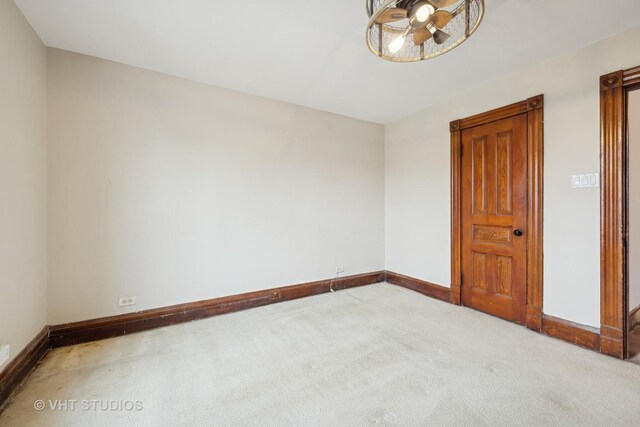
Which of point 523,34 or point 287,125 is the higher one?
point 523,34

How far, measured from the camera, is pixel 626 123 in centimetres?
213

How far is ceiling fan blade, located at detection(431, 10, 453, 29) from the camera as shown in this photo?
145 centimetres

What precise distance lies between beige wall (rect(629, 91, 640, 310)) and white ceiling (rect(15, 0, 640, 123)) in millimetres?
856

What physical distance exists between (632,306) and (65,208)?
5309 mm

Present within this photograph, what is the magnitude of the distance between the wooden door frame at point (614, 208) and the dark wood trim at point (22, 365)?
4.19 m

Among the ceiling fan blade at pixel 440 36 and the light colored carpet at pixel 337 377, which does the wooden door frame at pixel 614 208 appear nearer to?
the light colored carpet at pixel 337 377

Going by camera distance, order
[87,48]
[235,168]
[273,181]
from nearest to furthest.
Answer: [87,48] < [235,168] < [273,181]

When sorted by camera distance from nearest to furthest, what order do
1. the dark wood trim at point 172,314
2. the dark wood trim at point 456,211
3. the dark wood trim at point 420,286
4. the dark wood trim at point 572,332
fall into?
the dark wood trim at point 572,332 → the dark wood trim at point 172,314 → the dark wood trim at point 456,211 → the dark wood trim at point 420,286

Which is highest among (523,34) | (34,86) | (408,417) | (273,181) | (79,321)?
(523,34)

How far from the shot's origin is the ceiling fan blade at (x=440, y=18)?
1452 millimetres

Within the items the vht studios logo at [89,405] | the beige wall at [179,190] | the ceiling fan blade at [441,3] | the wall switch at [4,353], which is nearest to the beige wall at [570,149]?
the ceiling fan blade at [441,3]

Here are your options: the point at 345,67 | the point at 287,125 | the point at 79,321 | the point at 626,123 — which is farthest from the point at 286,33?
the point at 79,321

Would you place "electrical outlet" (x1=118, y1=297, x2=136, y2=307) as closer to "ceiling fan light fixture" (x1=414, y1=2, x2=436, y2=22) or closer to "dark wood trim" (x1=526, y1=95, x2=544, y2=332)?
"ceiling fan light fixture" (x1=414, y1=2, x2=436, y2=22)

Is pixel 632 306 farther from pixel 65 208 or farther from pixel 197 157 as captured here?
pixel 65 208
